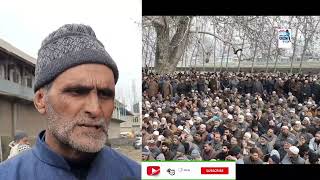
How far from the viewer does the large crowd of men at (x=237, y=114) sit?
12.5 feet

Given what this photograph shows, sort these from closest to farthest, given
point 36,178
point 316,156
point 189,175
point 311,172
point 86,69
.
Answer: point 36,178 < point 86,69 < point 189,175 < point 311,172 < point 316,156

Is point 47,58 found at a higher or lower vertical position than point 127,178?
higher

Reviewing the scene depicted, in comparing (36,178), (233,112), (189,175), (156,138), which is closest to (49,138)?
(36,178)

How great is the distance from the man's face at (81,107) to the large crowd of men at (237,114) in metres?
2.20

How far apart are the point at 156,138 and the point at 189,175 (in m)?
1.24

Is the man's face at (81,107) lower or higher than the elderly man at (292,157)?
higher

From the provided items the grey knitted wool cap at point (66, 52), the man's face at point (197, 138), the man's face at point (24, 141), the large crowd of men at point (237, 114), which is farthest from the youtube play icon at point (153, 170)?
the man's face at point (197, 138)

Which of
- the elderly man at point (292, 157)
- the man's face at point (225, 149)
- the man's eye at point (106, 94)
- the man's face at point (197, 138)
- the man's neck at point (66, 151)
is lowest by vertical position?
the elderly man at point (292, 157)

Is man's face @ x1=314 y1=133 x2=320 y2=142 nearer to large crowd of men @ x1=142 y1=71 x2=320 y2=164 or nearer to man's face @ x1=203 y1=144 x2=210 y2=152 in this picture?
large crowd of men @ x1=142 y1=71 x2=320 y2=164

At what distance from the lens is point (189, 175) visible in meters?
2.55

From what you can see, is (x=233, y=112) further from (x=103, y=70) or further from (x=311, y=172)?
(x=103, y=70)

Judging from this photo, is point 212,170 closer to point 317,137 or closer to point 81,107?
point 81,107

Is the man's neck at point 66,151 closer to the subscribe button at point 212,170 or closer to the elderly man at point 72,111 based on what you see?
the elderly man at point 72,111

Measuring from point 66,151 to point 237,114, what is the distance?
8.71 feet
